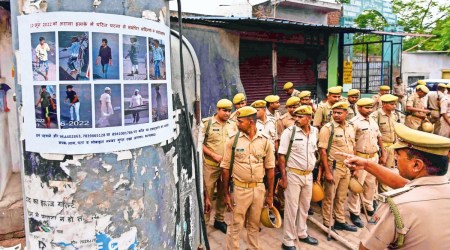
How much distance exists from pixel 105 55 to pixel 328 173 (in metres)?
4.35

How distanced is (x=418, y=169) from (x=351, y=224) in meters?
3.74

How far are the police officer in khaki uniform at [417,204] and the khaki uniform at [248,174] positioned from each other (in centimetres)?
198

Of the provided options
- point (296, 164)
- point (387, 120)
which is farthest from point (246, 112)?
point (387, 120)

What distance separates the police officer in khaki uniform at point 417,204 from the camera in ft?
6.59

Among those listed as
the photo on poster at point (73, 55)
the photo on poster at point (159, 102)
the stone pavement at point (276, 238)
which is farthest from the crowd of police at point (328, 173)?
the photo on poster at point (73, 55)

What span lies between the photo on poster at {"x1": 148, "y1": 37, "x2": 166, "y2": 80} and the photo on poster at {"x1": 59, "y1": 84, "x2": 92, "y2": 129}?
0.31 meters

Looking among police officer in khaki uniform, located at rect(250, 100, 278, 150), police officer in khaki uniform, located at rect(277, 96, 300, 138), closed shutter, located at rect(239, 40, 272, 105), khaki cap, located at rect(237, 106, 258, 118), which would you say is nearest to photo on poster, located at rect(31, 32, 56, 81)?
khaki cap, located at rect(237, 106, 258, 118)

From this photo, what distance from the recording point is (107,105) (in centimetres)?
151

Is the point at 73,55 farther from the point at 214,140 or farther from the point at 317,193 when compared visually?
the point at 317,193

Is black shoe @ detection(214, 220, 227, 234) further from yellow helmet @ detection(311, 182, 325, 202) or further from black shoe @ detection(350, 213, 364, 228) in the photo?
black shoe @ detection(350, 213, 364, 228)

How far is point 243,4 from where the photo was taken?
Result: 10500mm

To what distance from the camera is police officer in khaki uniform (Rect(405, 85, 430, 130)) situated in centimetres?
876

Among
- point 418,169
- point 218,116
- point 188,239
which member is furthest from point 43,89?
point 218,116


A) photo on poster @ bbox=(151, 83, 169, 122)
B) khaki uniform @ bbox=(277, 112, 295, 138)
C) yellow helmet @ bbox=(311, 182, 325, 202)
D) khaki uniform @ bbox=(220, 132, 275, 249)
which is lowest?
yellow helmet @ bbox=(311, 182, 325, 202)
